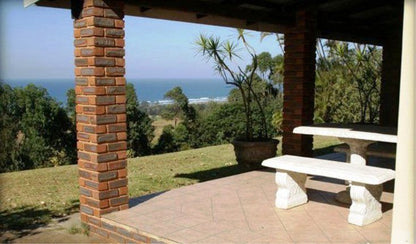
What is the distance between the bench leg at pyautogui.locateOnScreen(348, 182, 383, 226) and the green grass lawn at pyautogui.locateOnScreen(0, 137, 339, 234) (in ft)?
10.8

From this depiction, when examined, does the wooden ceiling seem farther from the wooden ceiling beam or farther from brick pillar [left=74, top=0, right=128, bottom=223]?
brick pillar [left=74, top=0, right=128, bottom=223]

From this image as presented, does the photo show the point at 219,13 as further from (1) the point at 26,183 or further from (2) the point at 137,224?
(1) the point at 26,183

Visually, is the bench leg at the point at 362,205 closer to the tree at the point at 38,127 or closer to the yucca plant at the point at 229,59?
the yucca plant at the point at 229,59

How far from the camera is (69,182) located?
7.48 metres

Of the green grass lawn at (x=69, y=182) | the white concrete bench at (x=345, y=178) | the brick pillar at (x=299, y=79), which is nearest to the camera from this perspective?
the white concrete bench at (x=345, y=178)

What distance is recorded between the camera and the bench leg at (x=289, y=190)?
4.44 metres

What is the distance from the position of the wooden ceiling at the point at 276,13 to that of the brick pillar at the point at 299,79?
0.20 meters

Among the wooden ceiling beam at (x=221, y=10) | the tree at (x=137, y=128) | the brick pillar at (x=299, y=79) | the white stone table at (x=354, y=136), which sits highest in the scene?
the wooden ceiling beam at (x=221, y=10)

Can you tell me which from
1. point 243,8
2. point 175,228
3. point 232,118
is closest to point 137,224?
point 175,228

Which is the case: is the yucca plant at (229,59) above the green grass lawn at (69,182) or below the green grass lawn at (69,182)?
above

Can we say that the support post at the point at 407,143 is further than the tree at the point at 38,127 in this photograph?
No

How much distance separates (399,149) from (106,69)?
2718mm

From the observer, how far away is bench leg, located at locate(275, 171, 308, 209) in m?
4.44

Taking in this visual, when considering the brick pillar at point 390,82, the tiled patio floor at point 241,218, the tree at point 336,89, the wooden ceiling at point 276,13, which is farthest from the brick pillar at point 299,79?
the tree at point 336,89
